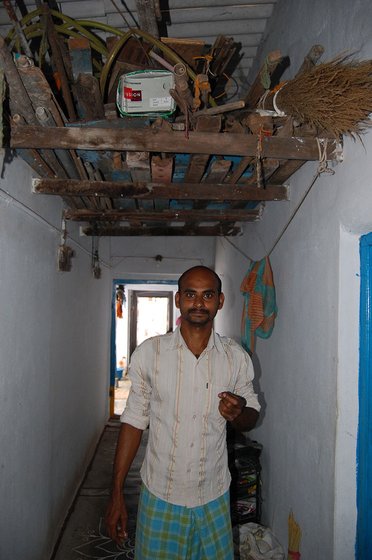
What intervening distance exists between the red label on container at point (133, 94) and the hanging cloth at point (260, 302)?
6.24ft

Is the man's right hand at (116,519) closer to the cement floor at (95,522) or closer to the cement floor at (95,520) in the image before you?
the cement floor at (95,522)

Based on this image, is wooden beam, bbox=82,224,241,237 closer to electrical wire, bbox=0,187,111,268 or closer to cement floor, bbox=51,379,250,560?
electrical wire, bbox=0,187,111,268

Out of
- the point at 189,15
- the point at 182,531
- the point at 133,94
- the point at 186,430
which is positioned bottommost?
the point at 182,531

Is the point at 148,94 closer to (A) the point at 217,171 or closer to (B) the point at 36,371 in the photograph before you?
(A) the point at 217,171

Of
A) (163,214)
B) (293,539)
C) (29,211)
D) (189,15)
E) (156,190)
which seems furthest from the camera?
(163,214)

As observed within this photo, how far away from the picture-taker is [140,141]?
215 centimetres

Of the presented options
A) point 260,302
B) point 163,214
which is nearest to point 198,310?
point 260,302

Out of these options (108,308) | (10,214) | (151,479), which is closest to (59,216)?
(10,214)

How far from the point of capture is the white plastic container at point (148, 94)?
218 cm

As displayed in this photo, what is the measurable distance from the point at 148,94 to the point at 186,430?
5.94 feet

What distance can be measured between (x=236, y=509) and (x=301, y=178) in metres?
2.86

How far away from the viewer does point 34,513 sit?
3008 millimetres

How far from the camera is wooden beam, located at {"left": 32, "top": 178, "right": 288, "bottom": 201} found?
3021mm

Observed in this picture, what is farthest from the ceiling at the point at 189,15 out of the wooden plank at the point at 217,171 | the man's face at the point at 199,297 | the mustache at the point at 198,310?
the mustache at the point at 198,310
